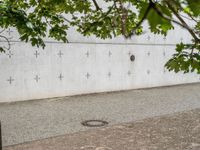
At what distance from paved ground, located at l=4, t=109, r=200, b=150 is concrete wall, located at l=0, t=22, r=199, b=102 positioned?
136 inches

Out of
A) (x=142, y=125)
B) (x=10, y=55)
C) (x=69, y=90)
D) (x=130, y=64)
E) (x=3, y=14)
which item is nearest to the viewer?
(x=3, y=14)

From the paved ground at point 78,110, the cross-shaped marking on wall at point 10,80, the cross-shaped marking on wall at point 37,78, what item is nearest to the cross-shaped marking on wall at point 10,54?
the cross-shaped marking on wall at point 10,80

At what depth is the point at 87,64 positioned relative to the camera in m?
9.99

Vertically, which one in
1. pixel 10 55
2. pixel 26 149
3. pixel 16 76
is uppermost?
pixel 10 55

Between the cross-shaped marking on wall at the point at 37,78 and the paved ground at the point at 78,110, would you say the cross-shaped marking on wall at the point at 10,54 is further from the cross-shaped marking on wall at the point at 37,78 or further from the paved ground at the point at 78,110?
the paved ground at the point at 78,110

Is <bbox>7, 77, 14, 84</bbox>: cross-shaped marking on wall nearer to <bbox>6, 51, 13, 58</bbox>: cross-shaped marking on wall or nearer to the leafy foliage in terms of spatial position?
<bbox>6, 51, 13, 58</bbox>: cross-shaped marking on wall

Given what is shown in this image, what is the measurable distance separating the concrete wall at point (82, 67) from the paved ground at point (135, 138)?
3.45 metres

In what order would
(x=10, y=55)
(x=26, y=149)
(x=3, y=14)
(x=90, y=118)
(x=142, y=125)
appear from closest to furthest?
(x=3, y=14) < (x=26, y=149) < (x=142, y=125) < (x=90, y=118) < (x=10, y=55)

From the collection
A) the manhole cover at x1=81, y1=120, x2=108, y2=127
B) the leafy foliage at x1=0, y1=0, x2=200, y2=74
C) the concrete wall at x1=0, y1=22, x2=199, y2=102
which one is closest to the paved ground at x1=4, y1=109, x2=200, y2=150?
the manhole cover at x1=81, y1=120, x2=108, y2=127

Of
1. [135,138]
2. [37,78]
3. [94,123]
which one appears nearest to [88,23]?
[135,138]

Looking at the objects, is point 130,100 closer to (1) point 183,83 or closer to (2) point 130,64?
(2) point 130,64

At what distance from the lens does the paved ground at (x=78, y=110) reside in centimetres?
599

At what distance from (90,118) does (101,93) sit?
3232mm

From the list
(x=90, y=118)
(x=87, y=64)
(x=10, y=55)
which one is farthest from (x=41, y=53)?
(x=90, y=118)
